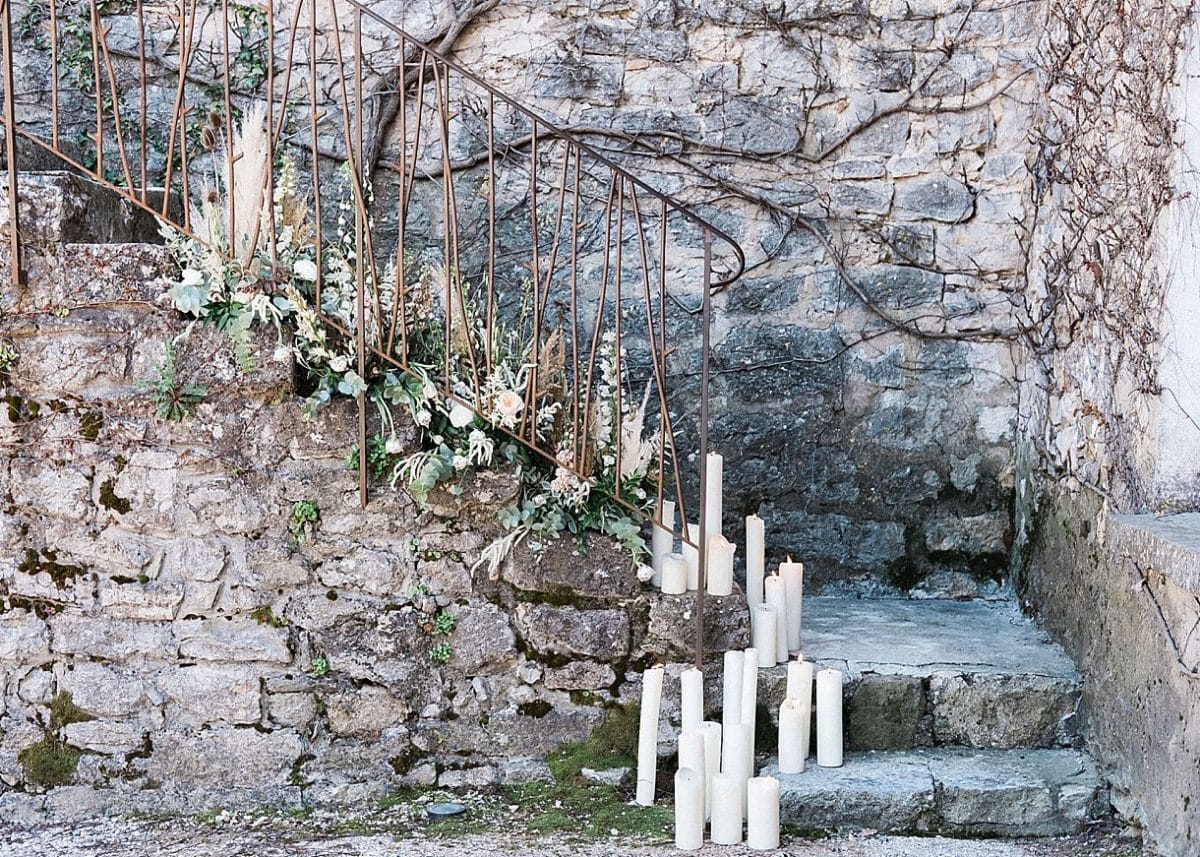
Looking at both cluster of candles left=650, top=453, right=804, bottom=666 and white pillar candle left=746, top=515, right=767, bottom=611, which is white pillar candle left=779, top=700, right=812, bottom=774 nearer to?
cluster of candles left=650, top=453, right=804, bottom=666

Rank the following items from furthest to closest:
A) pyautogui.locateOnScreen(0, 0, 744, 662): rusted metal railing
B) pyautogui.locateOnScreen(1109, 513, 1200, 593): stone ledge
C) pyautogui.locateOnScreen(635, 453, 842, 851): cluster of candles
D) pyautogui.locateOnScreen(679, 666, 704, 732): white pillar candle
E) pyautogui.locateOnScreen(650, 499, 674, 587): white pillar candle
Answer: pyautogui.locateOnScreen(0, 0, 744, 662): rusted metal railing < pyautogui.locateOnScreen(650, 499, 674, 587): white pillar candle < pyautogui.locateOnScreen(679, 666, 704, 732): white pillar candle < pyautogui.locateOnScreen(635, 453, 842, 851): cluster of candles < pyautogui.locateOnScreen(1109, 513, 1200, 593): stone ledge

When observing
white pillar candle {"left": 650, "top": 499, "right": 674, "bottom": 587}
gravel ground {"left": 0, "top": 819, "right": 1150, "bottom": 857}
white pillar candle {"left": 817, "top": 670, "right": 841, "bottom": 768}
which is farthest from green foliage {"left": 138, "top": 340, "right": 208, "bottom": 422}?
white pillar candle {"left": 817, "top": 670, "right": 841, "bottom": 768}

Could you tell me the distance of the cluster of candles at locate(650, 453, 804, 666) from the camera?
3.20 metres

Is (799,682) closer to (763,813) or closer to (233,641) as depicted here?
(763,813)

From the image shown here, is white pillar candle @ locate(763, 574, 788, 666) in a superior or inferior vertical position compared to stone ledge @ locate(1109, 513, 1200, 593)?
inferior

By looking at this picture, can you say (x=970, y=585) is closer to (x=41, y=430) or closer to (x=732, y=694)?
(x=732, y=694)

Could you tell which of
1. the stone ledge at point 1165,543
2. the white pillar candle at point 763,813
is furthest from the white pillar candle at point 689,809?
the stone ledge at point 1165,543

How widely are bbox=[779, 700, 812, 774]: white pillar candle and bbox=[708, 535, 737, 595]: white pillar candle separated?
0.35 metres

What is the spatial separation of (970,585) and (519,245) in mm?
2029

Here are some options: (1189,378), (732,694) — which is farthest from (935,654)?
(1189,378)

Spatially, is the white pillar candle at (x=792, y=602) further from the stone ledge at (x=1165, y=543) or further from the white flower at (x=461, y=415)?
the white flower at (x=461, y=415)

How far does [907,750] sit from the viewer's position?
129 inches

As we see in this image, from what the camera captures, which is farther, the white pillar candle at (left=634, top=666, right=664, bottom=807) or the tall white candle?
the white pillar candle at (left=634, top=666, right=664, bottom=807)

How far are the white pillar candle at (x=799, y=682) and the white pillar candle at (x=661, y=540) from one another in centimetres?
42
